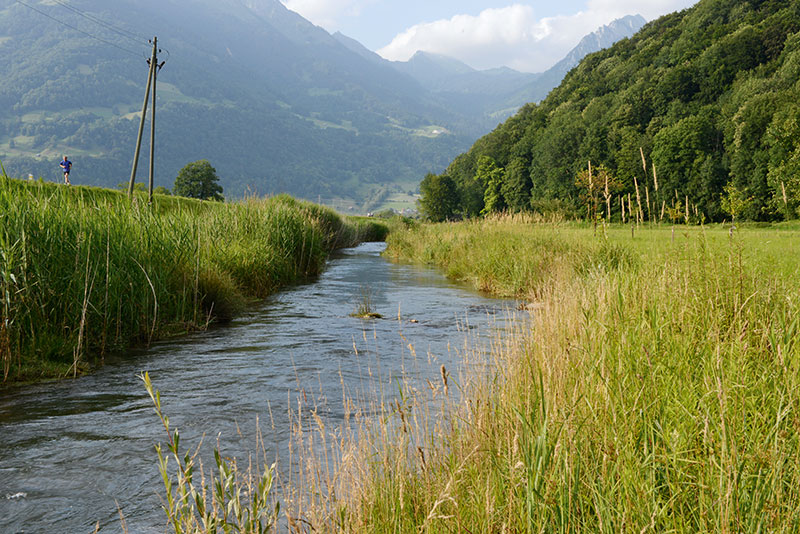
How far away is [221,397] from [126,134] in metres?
180

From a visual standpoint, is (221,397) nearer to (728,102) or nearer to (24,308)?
(24,308)

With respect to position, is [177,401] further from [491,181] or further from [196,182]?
[491,181]

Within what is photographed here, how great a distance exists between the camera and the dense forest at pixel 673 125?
45812mm

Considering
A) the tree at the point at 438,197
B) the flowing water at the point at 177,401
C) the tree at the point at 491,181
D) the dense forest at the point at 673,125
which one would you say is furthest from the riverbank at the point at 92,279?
the tree at the point at 491,181

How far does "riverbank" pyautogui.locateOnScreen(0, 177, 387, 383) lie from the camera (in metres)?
6.34

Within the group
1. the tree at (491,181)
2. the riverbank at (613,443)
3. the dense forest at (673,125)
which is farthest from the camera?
the tree at (491,181)

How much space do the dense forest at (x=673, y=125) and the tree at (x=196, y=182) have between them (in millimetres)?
29179

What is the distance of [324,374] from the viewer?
272 inches

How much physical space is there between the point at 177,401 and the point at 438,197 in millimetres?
75984

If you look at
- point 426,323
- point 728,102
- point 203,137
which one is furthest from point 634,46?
point 203,137

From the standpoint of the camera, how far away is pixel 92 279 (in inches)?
274

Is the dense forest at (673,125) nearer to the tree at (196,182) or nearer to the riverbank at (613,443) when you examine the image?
the tree at (196,182)

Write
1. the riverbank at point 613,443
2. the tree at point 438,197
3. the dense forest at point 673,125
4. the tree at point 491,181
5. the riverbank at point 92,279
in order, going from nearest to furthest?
the riverbank at point 613,443 < the riverbank at point 92,279 < the dense forest at point 673,125 < the tree at point 438,197 < the tree at point 491,181

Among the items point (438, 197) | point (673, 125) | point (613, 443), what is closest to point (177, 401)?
point (613, 443)
